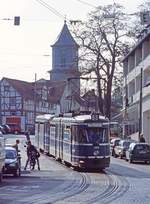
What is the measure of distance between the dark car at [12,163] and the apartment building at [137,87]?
30.4 m

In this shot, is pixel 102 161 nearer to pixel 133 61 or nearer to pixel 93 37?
pixel 93 37

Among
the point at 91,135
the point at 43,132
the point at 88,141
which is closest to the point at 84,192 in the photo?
the point at 88,141

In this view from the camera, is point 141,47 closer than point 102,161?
No

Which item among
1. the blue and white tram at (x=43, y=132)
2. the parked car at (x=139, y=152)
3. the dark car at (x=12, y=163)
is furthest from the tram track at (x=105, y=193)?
the blue and white tram at (x=43, y=132)

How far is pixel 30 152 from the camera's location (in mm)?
38781

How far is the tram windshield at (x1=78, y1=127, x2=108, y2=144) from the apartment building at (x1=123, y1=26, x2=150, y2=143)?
27.6 metres

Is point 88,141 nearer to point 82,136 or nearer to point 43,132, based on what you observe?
point 82,136

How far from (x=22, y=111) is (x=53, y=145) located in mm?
73915

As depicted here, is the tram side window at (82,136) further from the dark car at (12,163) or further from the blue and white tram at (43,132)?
the blue and white tram at (43,132)

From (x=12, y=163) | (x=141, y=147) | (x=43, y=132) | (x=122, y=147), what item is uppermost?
(x=43, y=132)

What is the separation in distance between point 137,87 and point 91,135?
141ft

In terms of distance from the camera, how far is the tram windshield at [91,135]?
35094 mm

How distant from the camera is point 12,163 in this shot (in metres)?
31.5

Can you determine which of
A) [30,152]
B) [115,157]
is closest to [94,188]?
[30,152]
